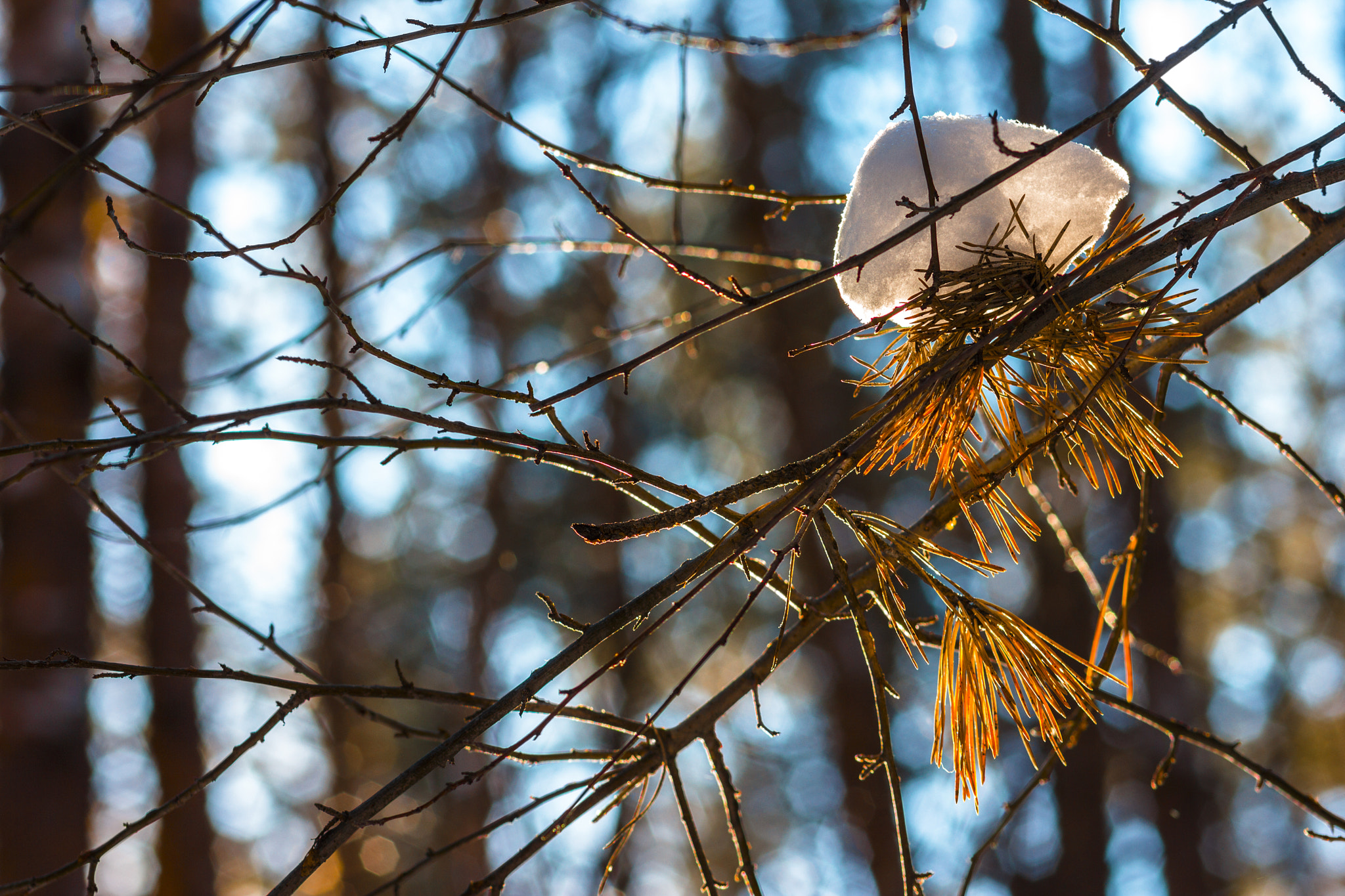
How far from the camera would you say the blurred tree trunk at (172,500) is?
3.17 metres

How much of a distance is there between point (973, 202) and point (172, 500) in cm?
355

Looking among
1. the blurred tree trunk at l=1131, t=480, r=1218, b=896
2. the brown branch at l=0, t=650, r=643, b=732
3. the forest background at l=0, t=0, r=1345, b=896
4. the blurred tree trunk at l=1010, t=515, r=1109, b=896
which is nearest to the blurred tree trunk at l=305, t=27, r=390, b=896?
the forest background at l=0, t=0, r=1345, b=896

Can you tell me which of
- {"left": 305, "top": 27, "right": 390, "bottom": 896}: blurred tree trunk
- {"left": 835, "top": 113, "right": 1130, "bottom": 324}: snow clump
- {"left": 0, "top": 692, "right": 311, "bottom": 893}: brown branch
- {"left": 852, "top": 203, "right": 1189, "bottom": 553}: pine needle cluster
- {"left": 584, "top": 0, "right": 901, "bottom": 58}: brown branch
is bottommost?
{"left": 0, "top": 692, "right": 311, "bottom": 893}: brown branch

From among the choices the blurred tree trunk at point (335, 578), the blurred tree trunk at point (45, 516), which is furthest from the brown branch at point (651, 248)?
the blurred tree trunk at point (335, 578)

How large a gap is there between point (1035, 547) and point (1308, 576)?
3487 mm

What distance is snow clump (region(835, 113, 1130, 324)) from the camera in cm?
84

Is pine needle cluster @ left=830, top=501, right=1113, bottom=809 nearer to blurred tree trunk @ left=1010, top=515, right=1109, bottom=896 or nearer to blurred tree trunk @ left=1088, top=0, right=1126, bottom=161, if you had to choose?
blurred tree trunk @ left=1010, top=515, right=1109, bottom=896

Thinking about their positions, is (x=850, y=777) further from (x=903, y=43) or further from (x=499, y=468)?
(x=903, y=43)

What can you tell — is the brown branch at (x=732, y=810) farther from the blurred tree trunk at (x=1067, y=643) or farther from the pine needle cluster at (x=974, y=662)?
the blurred tree trunk at (x=1067, y=643)

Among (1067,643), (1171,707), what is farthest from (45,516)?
(1067,643)

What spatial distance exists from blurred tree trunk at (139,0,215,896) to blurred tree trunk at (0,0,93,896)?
1.62 ft

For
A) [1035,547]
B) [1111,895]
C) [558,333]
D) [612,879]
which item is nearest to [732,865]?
[612,879]

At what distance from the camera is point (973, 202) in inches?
33.6

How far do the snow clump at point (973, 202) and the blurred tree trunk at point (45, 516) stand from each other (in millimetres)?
2334
